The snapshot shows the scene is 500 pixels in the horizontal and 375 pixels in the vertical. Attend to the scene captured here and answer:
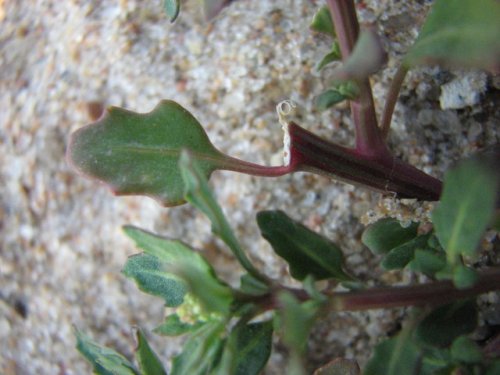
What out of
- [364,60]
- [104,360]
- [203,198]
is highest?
[364,60]

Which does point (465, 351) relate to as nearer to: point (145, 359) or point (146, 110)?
point (145, 359)

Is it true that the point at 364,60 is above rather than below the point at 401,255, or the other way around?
above

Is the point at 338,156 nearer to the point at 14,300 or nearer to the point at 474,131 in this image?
the point at 474,131

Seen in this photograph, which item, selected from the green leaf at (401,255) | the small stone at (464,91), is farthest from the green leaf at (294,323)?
the small stone at (464,91)

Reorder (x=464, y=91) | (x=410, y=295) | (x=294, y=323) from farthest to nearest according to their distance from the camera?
(x=464, y=91) < (x=410, y=295) < (x=294, y=323)

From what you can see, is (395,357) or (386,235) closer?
(395,357)

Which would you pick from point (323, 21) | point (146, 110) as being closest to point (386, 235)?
point (323, 21)

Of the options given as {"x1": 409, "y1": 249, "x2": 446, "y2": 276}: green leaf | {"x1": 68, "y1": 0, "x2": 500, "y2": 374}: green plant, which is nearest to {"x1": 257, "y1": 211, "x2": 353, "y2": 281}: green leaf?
{"x1": 68, "y1": 0, "x2": 500, "y2": 374}: green plant
